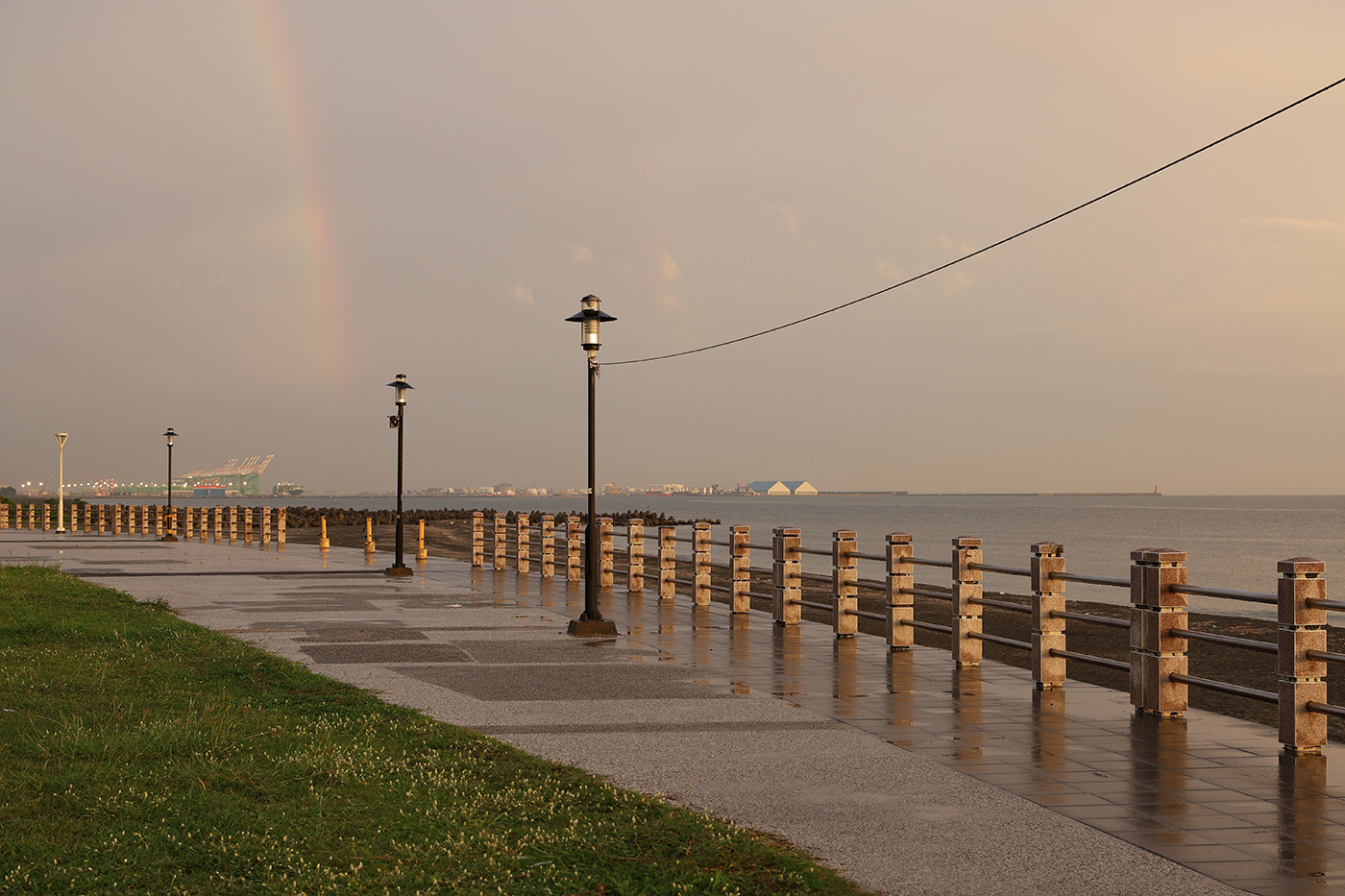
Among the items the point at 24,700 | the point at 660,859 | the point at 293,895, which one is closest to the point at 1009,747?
the point at 660,859

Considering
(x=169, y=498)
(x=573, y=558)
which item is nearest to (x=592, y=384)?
(x=573, y=558)

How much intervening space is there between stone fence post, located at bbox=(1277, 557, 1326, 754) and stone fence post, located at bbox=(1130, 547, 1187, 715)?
50.7 inches

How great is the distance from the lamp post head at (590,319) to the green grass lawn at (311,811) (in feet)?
27.2

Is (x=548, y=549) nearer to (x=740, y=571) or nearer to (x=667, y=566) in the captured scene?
(x=667, y=566)

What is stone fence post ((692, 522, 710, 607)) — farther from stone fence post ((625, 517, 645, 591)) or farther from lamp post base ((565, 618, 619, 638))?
lamp post base ((565, 618, 619, 638))

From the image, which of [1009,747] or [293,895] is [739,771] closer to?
[1009,747]

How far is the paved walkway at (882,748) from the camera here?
629cm

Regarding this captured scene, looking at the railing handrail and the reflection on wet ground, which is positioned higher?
the railing handrail

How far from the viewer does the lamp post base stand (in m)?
16.8

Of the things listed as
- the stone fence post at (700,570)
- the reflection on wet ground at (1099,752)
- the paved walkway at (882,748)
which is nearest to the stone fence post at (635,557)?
the stone fence post at (700,570)

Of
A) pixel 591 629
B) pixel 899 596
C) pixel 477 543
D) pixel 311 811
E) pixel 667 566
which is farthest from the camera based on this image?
pixel 477 543

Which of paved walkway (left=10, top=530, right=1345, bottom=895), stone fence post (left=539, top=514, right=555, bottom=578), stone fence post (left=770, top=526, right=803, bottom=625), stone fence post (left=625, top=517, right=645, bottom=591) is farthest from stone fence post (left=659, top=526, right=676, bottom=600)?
stone fence post (left=539, top=514, right=555, bottom=578)

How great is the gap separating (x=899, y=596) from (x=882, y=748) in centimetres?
603

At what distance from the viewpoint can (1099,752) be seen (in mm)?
9062
